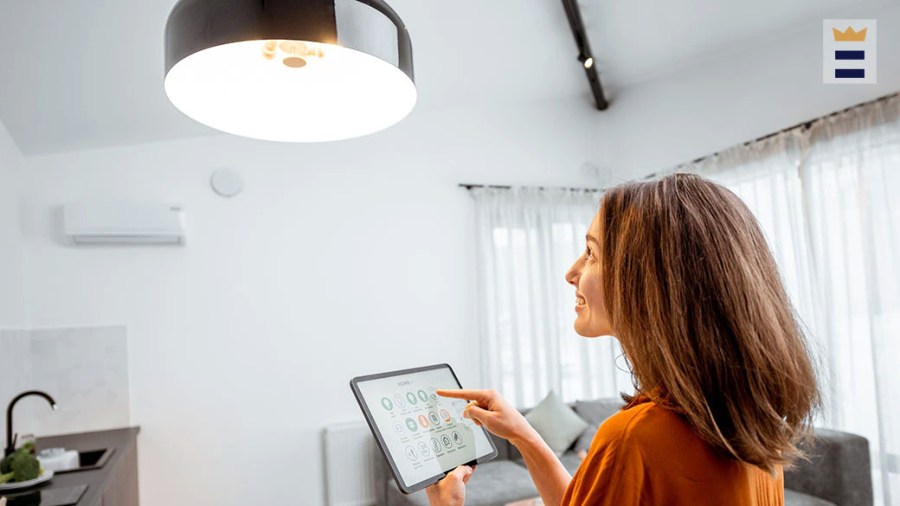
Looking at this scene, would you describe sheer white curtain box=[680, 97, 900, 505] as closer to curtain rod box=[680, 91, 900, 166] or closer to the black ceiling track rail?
curtain rod box=[680, 91, 900, 166]

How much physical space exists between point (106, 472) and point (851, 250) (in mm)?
3705

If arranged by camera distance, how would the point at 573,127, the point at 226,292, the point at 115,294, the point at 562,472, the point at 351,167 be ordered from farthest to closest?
the point at 573,127 → the point at 351,167 → the point at 226,292 → the point at 115,294 → the point at 562,472

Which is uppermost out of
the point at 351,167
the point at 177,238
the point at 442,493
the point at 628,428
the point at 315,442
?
the point at 351,167

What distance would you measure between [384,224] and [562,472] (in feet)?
10.6

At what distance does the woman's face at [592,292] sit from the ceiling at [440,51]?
6.79ft

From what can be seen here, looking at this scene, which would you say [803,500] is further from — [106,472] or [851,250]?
[106,472]

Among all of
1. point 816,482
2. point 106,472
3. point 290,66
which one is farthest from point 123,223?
point 816,482

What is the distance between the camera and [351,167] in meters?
4.22

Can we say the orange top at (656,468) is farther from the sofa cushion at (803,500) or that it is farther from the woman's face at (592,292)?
the sofa cushion at (803,500)

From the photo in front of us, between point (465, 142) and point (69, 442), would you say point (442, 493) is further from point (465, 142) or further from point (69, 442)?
point (465, 142)

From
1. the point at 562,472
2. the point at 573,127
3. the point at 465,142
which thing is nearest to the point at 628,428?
the point at 562,472

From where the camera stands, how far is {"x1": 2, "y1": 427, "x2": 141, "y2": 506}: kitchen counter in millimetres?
2184

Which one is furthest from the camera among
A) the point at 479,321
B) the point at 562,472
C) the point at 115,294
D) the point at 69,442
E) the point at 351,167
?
the point at 479,321

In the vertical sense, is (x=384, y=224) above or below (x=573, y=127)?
below
